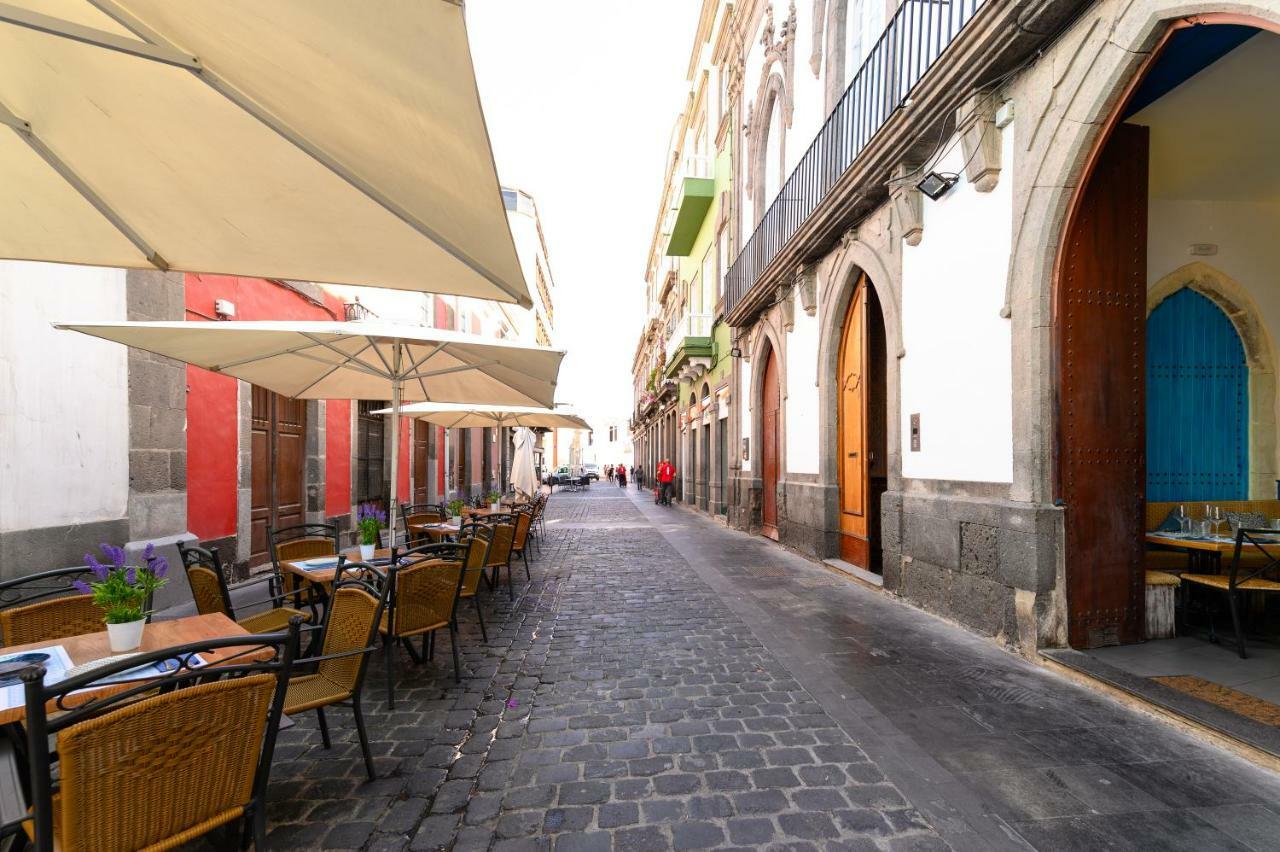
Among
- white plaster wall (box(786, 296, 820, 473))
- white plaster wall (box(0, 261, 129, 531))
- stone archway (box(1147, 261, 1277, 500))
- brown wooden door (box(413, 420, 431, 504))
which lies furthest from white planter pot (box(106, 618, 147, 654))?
brown wooden door (box(413, 420, 431, 504))

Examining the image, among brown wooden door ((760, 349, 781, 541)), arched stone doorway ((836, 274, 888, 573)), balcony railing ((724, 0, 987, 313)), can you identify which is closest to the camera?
balcony railing ((724, 0, 987, 313))

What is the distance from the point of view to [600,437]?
112312 millimetres

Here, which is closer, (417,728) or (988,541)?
(417,728)

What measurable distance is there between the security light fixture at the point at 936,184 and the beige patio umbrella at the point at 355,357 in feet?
12.8

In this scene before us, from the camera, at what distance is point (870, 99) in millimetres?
7168

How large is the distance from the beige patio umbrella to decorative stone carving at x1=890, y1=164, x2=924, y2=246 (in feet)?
13.1

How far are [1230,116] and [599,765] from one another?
7.04 meters

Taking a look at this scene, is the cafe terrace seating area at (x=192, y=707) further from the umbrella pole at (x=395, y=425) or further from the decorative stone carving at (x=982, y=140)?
the decorative stone carving at (x=982, y=140)

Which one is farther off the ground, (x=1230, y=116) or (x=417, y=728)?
(x=1230, y=116)

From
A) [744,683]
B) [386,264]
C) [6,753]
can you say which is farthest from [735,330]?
[6,753]

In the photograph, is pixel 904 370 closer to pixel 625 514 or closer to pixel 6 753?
pixel 6 753

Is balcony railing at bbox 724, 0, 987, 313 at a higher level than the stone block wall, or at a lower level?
higher

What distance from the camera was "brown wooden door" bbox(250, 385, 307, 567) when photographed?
827cm

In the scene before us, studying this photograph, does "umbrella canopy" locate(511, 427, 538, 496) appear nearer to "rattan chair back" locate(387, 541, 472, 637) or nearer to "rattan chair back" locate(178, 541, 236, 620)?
"rattan chair back" locate(387, 541, 472, 637)
